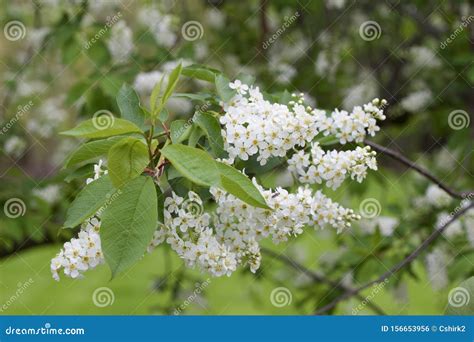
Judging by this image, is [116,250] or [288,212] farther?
[288,212]

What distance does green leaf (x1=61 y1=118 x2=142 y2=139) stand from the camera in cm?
125

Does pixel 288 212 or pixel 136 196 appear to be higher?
pixel 288 212

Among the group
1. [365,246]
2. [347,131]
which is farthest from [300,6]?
[347,131]

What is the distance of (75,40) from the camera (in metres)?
2.87

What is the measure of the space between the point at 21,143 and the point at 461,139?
81.0 inches

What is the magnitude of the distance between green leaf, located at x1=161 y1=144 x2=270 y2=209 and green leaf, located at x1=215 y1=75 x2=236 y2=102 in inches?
11.6

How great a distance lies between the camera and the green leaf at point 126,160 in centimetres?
120

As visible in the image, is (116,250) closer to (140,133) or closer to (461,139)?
(140,133)

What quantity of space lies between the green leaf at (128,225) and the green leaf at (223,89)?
0.33m

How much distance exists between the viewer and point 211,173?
1.14m

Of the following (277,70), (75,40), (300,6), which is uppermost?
(300,6)
